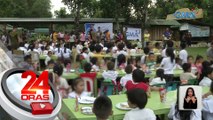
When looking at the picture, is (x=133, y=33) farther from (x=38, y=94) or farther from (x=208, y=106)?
(x=38, y=94)

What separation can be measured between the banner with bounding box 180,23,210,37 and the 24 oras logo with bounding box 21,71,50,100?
24676 mm

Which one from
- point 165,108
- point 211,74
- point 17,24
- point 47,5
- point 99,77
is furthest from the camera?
point 47,5

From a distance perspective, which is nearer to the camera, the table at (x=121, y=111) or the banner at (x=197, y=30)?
the table at (x=121, y=111)

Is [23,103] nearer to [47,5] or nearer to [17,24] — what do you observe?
[17,24]

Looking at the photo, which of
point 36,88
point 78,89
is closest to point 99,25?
point 78,89

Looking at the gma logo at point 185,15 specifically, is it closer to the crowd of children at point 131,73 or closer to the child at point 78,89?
the crowd of children at point 131,73

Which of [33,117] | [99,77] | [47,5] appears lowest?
[99,77]

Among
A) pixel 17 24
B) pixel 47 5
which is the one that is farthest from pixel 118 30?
pixel 47 5

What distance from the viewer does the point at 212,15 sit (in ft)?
84.7

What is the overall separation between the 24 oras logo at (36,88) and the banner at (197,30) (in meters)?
24.7

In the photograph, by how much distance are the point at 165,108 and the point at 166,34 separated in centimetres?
1827

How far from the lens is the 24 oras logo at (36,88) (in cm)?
97

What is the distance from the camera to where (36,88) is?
3.23 feet

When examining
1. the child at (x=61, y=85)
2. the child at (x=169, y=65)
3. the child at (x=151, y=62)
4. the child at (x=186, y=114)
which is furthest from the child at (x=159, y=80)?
the child at (x=151, y=62)
